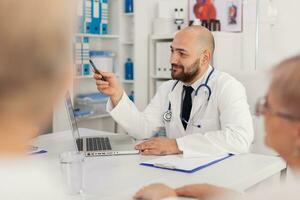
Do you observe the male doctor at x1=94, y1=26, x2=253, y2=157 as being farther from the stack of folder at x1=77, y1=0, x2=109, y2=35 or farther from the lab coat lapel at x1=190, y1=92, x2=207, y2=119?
the stack of folder at x1=77, y1=0, x2=109, y2=35

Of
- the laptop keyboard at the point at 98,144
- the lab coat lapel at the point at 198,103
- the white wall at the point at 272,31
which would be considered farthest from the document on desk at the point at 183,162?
the white wall at the point at 272,31

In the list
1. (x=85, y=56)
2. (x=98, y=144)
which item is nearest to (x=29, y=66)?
(x=98, y=144)

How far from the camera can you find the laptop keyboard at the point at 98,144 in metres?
1.76

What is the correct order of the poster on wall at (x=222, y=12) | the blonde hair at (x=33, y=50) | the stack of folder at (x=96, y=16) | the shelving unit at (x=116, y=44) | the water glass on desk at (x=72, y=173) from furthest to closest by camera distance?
the shelving unit at (x=116, y=44) → the poster on wall at (x=222, y=12) → the stack of folder at (x=96, y=16) → the water glass on desk at (x=72, y=173) → the blonde hair at (x=33, y=50)

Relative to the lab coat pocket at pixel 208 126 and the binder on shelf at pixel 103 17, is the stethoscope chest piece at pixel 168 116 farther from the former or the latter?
the binder on shelf at pixel 103 17

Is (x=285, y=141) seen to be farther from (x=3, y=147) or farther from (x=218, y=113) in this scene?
(x=218, y=113)

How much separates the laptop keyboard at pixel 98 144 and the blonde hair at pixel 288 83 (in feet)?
3.25

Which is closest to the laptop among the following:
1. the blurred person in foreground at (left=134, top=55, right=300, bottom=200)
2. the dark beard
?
the dark beard

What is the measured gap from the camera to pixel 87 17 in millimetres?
3520

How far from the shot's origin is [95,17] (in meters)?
3.61

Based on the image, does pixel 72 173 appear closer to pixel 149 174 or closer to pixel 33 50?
pixel 149 174

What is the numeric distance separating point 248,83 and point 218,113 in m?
0.38

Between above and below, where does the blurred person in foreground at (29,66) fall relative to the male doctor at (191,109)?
above

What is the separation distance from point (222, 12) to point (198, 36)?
150cm
